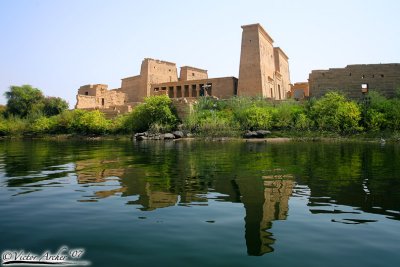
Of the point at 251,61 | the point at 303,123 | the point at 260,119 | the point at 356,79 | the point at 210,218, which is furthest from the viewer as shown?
the point at 251,61

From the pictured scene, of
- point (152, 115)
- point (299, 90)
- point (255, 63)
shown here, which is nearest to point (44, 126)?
point (152, 115)

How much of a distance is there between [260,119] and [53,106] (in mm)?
33163

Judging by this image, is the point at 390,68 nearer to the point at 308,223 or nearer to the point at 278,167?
the point at 278,167

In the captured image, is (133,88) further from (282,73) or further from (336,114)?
(336,114)

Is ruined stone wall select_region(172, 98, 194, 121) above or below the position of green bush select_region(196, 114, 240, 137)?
above

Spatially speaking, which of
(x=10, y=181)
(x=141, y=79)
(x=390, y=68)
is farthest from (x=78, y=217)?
(x=141, y=79)

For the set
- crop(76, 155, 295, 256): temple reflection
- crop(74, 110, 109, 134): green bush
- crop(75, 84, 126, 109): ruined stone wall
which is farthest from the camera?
crop(75, 84, 126, 109): ruined stone wall

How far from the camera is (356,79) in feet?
113

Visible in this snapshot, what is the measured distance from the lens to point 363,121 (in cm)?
3145

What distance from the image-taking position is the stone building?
33406 mm

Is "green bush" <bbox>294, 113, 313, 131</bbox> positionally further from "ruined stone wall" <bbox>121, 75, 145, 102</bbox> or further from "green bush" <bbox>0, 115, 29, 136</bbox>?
"green bush" <bbox>0, 115, 29, 136</bbox>

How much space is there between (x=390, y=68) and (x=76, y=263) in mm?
35669

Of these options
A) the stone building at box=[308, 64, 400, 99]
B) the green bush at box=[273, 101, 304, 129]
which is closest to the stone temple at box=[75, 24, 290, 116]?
the green bush at box=[273, 101, 304, 129]

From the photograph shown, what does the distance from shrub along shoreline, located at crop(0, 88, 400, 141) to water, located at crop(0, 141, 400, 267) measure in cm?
2155
